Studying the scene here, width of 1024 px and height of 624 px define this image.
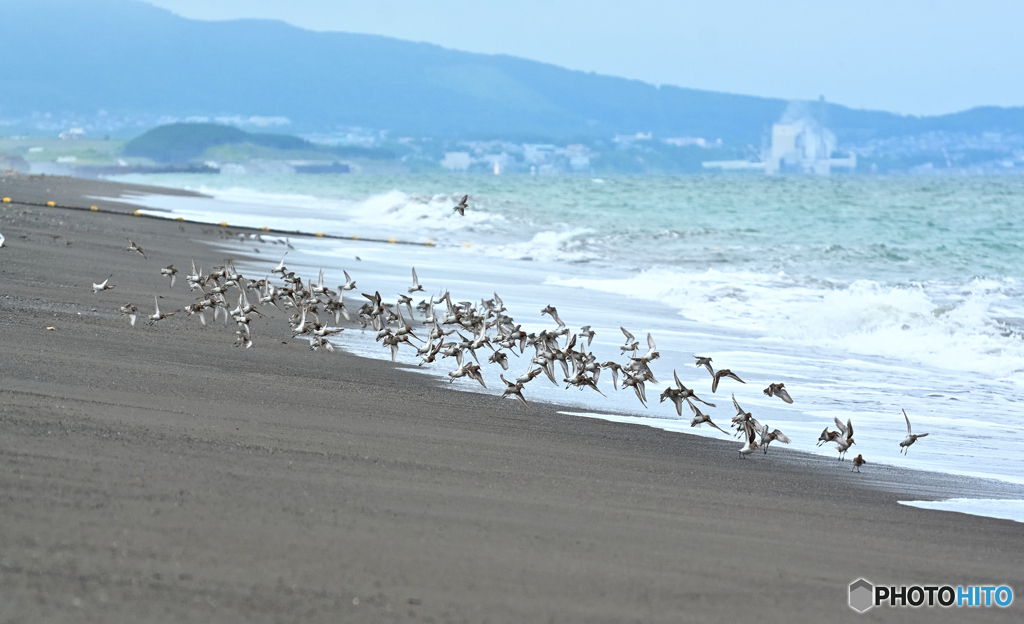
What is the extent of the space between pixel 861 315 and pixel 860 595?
11.2m

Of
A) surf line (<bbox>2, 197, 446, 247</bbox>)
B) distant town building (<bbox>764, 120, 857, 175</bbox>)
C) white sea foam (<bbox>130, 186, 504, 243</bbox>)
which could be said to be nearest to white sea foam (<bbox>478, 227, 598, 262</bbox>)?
surf line (<bbox>2, 197, 446, 247</bbox>)

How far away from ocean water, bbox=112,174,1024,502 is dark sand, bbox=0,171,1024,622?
4.59 feet

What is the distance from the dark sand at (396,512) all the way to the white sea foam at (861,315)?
20.4ft

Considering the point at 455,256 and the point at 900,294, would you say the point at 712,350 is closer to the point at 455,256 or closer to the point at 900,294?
the point at 900,294

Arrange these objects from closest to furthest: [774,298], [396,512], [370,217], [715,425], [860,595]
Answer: [860,595] < [396,512] < [715,425] < [774,298] < [370,217]

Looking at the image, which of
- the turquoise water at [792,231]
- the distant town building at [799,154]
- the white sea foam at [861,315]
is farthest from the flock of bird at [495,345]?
the distant town building at [799,154]

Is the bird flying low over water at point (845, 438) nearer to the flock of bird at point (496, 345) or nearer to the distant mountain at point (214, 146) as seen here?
the flock of bird at point (496, 345)

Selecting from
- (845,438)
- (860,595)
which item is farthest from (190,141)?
(860,595)

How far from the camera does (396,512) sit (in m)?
4.85

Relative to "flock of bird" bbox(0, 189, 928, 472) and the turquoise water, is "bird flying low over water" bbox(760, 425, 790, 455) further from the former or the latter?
the turquoise water

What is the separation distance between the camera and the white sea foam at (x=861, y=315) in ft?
42.7

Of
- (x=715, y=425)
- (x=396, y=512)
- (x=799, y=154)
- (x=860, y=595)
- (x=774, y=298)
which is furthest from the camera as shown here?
(x=799, y=154)

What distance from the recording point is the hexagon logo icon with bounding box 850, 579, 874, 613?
Result: 426 centimetres

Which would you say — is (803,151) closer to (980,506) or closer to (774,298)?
(774,298)
